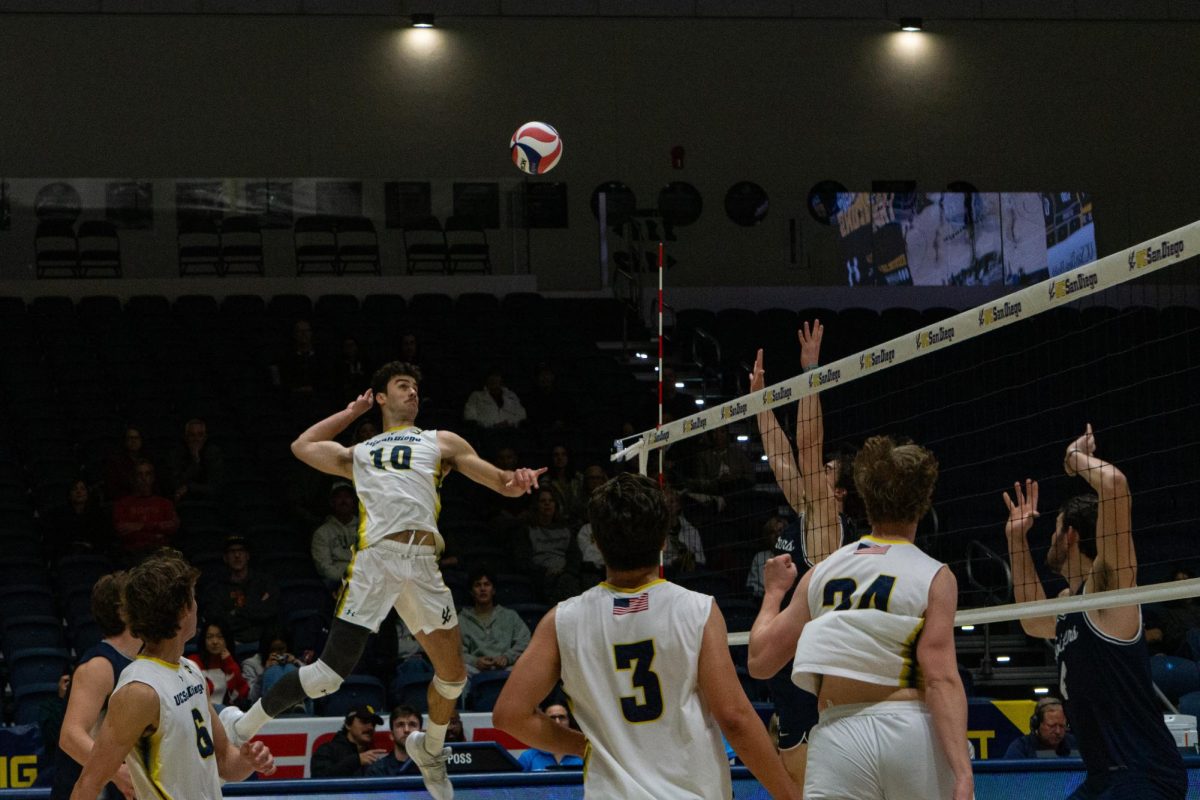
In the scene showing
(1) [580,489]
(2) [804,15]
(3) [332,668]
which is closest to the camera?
(3) [332,668]

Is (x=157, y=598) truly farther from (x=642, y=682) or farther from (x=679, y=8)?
(x=679, y=8)

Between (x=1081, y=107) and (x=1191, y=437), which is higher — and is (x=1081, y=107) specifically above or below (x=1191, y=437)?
above

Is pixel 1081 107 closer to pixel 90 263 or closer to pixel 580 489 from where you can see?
pixel 580 489

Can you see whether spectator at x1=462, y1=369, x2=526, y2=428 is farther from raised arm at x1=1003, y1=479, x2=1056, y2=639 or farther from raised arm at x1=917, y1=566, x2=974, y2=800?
raised arm at x1=917, y1=566, x2=974, y2=800

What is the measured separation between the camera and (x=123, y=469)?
50.9ft

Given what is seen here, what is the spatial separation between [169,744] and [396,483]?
3.15m

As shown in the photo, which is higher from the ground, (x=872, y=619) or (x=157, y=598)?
(x=157, y=598)

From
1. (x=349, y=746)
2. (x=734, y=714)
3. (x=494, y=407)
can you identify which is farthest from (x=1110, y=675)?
(x=494, y=407)

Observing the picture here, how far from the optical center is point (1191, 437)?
18.8m

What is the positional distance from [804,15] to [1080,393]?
29.8 ft

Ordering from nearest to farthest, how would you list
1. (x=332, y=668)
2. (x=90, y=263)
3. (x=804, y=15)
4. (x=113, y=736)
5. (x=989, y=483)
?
1. (x=113, y=736)
2. (x=332, y=668)
3. (x=989, y=483)
4. (x=90, y=263)
5. (x=804, y=15)

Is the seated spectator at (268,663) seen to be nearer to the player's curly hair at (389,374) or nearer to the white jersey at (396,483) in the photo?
the white jersey at (396,483)

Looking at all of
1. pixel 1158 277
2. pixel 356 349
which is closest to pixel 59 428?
pixel 356 349

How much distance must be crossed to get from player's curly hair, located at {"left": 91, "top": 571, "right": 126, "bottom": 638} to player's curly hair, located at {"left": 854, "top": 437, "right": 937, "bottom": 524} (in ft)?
9.45
